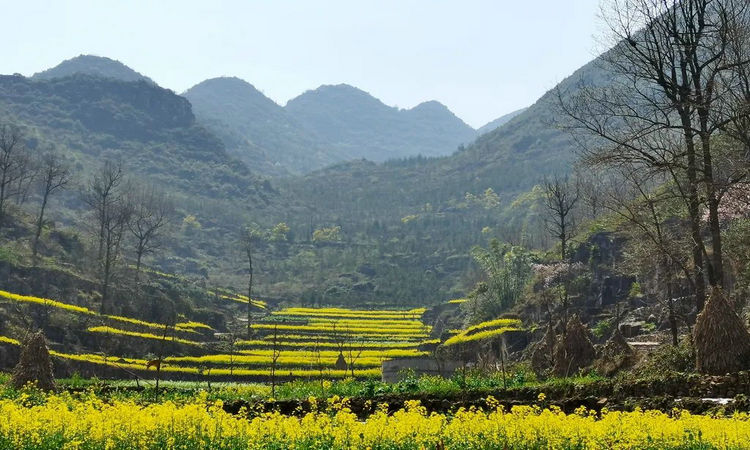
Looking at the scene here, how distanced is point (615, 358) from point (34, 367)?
17.5m

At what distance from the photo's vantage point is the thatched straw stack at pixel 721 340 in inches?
599

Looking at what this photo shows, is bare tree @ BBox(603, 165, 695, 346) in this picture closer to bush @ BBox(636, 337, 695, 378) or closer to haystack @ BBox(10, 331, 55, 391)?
bush @ BBox(636, 337, 695, 378)

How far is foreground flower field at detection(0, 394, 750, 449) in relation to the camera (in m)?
10.6

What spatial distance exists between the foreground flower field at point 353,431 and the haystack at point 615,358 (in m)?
8.10

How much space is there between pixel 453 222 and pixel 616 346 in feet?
515

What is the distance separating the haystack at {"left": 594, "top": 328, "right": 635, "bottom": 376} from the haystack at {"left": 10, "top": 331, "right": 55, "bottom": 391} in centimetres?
1671

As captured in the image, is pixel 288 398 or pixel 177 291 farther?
pixel 177 291

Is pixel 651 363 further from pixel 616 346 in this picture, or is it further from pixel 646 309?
pixel 646 309

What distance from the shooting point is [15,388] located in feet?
66.9

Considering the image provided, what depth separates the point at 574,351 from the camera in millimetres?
22609

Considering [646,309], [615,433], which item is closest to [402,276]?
[646,309]

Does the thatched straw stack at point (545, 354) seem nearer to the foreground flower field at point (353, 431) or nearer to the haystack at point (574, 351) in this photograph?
the haystack at point (574, 351)

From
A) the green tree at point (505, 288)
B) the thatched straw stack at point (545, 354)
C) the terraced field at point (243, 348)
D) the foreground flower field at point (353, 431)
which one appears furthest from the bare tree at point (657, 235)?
the green tree at point (505, 288)

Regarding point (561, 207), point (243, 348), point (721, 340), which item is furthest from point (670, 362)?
point (243, 348)
